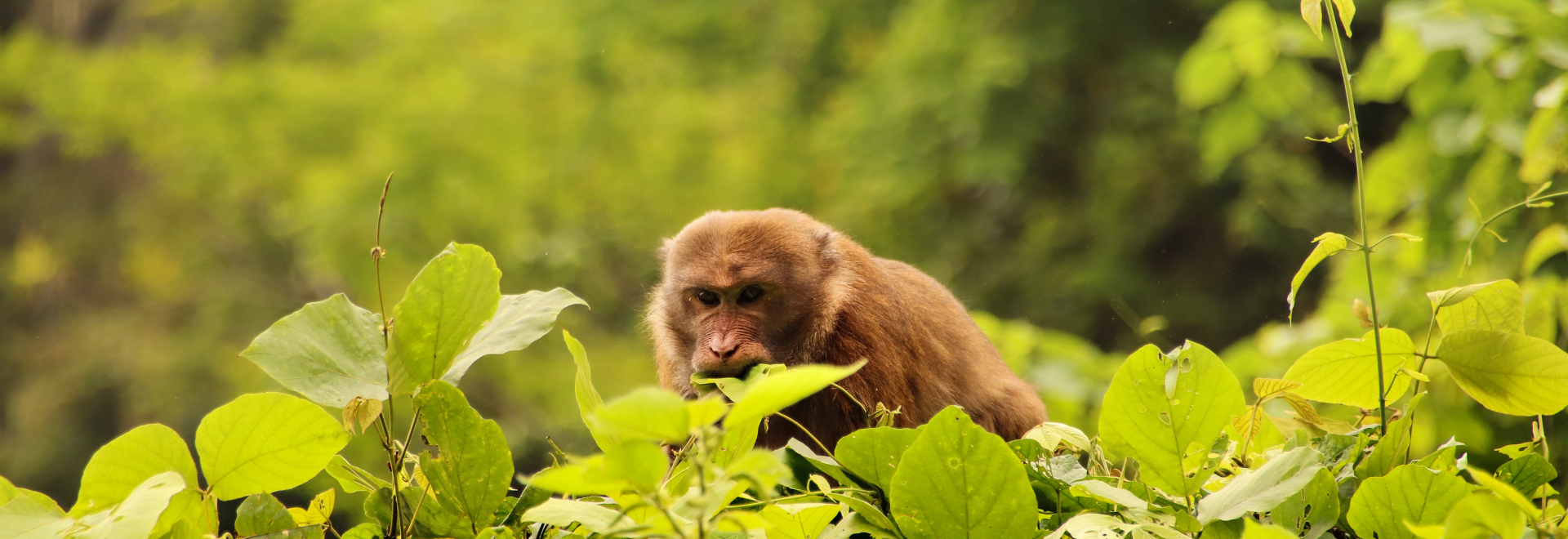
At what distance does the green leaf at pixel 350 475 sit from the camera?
4.49 feet

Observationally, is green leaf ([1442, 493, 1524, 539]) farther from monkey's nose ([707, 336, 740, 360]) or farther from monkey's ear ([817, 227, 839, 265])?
monkey's ear ([817, 227, 839, 265])

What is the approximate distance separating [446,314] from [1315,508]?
973mm

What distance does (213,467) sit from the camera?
49.0 inches

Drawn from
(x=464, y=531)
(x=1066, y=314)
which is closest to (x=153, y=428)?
(x=464, y=531)

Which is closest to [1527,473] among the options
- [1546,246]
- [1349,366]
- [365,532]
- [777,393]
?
[1349,366]

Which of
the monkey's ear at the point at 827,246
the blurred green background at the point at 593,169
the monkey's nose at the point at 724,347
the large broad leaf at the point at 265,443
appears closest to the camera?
the large broad leaf at the point at 265,443

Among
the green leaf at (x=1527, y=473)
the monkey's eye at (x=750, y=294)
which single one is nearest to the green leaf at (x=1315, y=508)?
the green leaf at (x=1527, y=473)

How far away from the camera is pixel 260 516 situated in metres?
1.28

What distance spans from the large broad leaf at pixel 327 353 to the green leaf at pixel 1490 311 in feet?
4.21

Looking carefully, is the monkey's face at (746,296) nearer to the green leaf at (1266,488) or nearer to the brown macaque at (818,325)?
the brown macaque at (818,325)

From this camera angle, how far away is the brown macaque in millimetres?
2926

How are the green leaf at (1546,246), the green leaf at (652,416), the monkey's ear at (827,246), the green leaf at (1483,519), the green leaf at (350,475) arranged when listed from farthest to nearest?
1. the monkey's ear at (827,246)
2. the green leaf at (1546,246)
3. the green leaf at (350,475)
4. the green leaf at (1483,519)
5. the green leaf at (652,416)

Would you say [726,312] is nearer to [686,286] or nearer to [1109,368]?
[686,286]

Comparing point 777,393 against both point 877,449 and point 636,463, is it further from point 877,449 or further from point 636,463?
point 877,449
